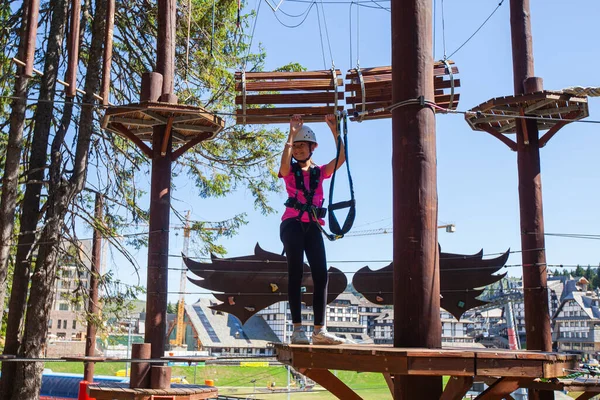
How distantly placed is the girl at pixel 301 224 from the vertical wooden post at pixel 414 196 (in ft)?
3.11

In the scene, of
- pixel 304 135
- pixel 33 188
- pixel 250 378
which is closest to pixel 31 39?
pixel 304 135

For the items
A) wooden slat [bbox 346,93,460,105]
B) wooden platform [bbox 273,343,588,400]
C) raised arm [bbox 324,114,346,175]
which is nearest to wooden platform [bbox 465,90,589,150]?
wooden slat [bbox 346,93,460,105]

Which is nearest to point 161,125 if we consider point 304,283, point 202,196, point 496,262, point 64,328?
point 304,283

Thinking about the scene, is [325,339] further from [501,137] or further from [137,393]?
[501,137]

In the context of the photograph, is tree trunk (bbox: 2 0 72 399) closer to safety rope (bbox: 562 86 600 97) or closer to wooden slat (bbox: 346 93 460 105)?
wooden slat (bbox: 346 93 460 105)

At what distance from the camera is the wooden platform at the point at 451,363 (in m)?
2.94

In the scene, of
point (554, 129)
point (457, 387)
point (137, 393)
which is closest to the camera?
point (457, 387)

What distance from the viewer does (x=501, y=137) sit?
7.31 m

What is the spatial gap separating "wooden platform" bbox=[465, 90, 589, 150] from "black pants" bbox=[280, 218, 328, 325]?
8.40 feet

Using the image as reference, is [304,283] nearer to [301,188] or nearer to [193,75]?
[301,188]

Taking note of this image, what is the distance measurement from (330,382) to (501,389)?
90 cm

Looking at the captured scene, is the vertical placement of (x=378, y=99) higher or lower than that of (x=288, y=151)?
higher

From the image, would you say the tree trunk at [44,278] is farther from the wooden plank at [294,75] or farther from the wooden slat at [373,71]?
the wooden slat at [373,71]

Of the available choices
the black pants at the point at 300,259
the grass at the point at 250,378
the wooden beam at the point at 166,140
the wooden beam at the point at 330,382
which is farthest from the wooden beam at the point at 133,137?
the grass at the point at 250,378
